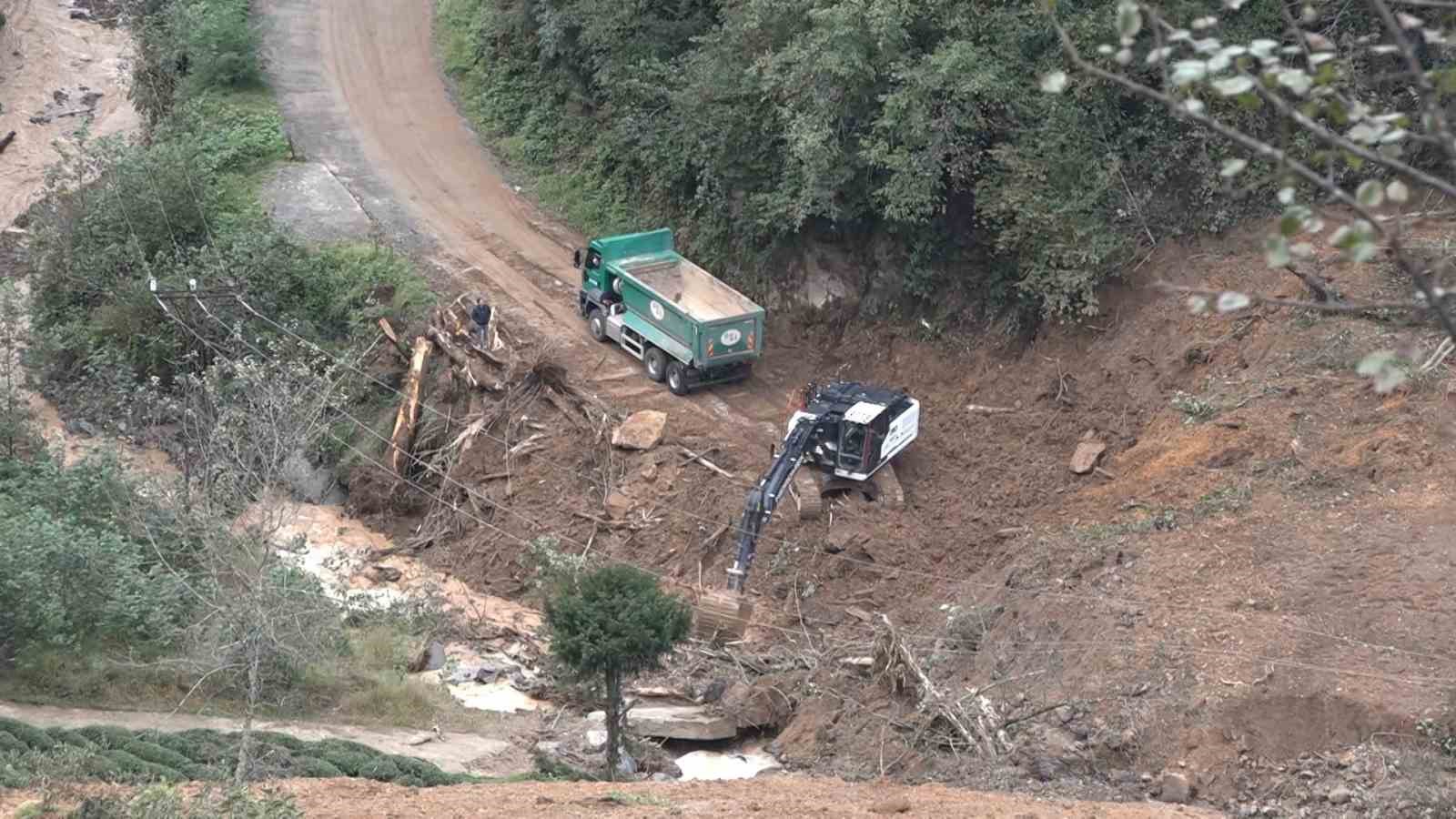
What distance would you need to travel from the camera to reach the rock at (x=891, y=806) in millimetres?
15023

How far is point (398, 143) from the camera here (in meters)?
38.2

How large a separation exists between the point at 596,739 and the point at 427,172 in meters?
Result: 19.8

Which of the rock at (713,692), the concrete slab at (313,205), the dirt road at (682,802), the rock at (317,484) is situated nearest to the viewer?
the dirt road at (682,802)

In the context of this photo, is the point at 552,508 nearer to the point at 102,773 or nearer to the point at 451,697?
the point at 451,697

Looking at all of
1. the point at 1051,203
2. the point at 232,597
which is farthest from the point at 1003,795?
the point at 1051,203

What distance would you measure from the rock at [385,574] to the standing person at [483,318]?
4645mm

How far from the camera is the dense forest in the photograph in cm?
2653

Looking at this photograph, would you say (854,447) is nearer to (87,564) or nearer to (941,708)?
(941,708)

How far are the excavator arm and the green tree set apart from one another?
5357mm

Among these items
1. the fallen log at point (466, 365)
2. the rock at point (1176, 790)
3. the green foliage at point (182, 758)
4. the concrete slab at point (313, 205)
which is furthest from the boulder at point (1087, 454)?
the concrete slab at point (313, 205)

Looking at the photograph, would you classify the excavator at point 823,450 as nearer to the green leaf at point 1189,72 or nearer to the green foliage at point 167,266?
the green foliage at point 167,266

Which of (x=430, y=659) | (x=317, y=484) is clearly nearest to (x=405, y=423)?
(x=317, y=484)

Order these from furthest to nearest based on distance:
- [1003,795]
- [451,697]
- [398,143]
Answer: [398,143]
[451,697]
[1003,795]

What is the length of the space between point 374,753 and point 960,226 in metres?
15.6
